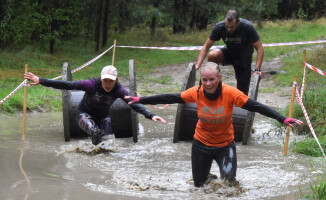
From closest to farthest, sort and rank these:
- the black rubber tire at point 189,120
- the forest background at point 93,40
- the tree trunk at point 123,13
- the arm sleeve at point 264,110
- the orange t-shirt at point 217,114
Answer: the arm sleeve at point 264,110, the orange t-shirt at point 217,114, the black rubber tire at point 189,120, the forest background at point 93,40, the tree trunk at point 123,13

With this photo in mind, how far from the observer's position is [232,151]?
513 cm

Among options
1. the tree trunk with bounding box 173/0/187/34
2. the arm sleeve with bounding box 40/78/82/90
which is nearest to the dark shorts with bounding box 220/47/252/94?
the arm sleeve with bounding box 40/78/82/90

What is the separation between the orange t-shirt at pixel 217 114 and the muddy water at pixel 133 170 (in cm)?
49

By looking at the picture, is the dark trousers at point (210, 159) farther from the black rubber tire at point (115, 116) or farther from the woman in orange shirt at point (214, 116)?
the black rubber tire at point (115, 116)

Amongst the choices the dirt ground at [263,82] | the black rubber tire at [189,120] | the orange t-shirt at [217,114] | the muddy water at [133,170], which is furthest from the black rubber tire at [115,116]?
the dirt ground at [263,82]

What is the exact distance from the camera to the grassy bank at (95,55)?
12.0m

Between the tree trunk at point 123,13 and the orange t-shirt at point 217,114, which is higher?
the tree trunk at point 123,13

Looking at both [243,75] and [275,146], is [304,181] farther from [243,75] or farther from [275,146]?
[243,75]

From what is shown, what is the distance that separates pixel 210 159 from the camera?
17.3 ft

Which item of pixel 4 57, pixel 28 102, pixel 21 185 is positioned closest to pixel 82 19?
pixel 4 57

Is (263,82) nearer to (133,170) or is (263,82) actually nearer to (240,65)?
(240,65)

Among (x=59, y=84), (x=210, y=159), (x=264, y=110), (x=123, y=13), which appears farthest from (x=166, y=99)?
(x=123, y=13)

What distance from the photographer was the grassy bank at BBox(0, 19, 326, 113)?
12.0 meters

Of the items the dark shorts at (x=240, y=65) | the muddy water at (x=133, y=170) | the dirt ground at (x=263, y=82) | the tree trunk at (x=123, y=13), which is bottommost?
the muddy water at (x=133, y=170)
